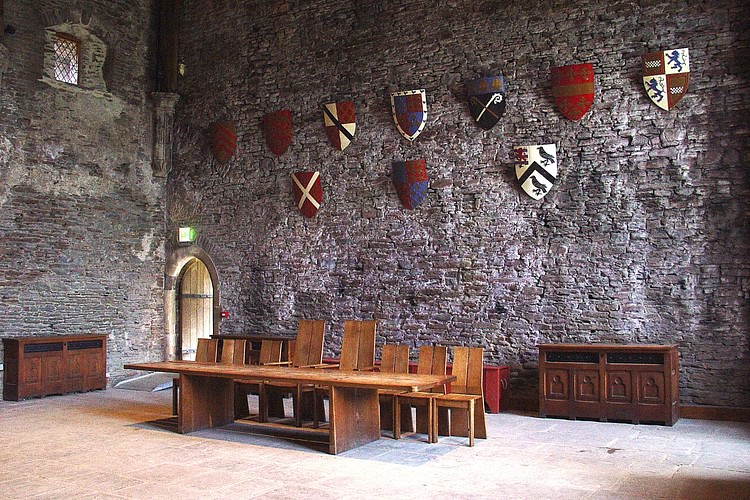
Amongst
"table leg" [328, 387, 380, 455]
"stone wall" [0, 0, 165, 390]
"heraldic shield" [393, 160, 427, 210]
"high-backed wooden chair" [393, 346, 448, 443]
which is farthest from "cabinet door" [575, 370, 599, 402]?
"stone wall" [0, 0, 165, 390]

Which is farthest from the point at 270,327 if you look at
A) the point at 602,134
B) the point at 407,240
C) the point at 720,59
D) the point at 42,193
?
the point at 720,59

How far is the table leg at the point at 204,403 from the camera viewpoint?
6547 mm

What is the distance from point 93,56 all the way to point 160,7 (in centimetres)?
141

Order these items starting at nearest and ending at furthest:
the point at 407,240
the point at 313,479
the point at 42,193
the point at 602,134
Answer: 1. the point at 313,479
2. the point at 602,134
3. the point at 407,240
4. the point at 42,193

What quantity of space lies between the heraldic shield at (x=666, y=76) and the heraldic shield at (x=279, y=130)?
15.3 feet

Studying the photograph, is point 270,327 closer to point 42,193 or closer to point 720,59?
point 42,193

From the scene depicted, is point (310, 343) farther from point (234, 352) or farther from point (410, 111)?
point (410, 111)

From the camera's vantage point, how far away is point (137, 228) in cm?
1079

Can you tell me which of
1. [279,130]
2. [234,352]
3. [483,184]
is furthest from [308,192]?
[234,352]

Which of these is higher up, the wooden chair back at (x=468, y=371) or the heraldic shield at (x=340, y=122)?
the heraldic shield at (x=340, y=122)

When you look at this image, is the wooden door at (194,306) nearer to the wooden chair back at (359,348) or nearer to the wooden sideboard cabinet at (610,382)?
the wooden chair back at (359,348)

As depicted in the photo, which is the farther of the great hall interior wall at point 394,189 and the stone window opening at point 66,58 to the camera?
the stone window opening at point 66,58

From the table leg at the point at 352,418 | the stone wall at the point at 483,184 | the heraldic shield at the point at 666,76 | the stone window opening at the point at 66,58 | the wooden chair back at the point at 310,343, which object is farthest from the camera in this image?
the stone window opening at the point at 66,58

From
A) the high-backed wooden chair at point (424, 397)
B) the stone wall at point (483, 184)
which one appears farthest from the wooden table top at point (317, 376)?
the stone wall at point (483, 184)
